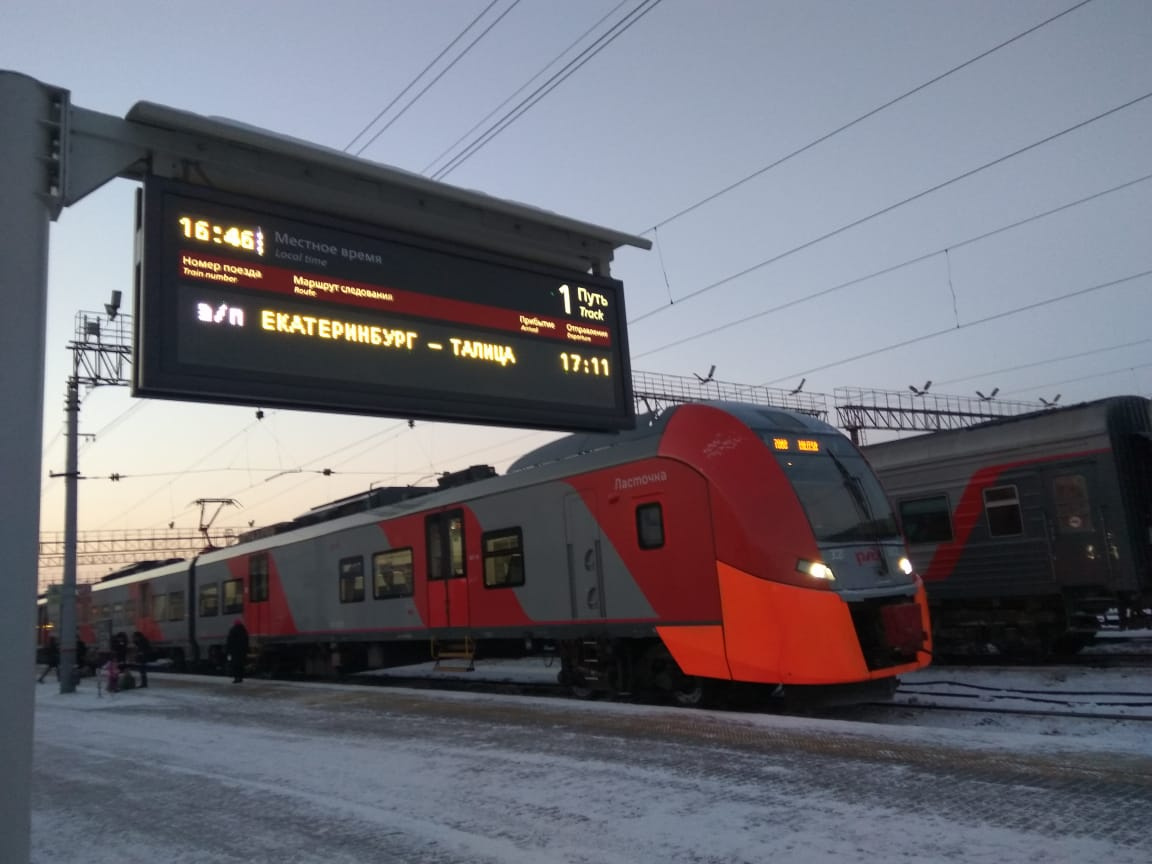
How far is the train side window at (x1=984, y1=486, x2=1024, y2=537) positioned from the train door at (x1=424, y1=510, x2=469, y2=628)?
8.11 metres

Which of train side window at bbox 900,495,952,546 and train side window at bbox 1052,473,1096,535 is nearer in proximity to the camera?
train side window at bbox 1052,473,1096,535

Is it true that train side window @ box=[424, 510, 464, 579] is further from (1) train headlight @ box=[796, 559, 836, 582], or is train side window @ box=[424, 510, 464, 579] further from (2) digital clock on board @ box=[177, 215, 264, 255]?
→ (2) digital clock on board @ box=[177, 215, 264, 255]

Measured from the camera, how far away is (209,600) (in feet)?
80.0

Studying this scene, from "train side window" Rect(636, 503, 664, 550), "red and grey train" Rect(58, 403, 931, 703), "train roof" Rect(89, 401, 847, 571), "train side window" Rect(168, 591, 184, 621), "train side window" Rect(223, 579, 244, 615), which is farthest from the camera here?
"train side window" Rect(168, 591, 184, 621)

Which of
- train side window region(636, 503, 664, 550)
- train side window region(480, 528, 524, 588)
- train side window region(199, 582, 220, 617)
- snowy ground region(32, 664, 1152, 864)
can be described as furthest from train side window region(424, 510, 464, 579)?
train side window region(199, 582, 220, 617)

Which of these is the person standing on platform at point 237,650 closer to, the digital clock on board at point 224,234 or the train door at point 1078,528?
the digital clock on board at point 224,234

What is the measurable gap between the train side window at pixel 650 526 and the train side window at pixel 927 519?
5.51m

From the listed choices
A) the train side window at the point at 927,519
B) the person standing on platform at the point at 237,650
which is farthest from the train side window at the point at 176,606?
the train side window at the point at 927,519

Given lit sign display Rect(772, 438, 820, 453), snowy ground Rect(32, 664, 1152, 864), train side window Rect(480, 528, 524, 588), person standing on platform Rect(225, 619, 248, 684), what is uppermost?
lit sign display Rect(772, 438, 820, 453)

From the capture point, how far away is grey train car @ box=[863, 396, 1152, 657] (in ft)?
41.5

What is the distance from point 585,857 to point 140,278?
4830 mm

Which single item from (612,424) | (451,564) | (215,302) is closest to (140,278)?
(215,302)

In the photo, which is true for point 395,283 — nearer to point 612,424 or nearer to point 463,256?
point 463,256

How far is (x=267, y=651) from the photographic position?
21.0 meters
